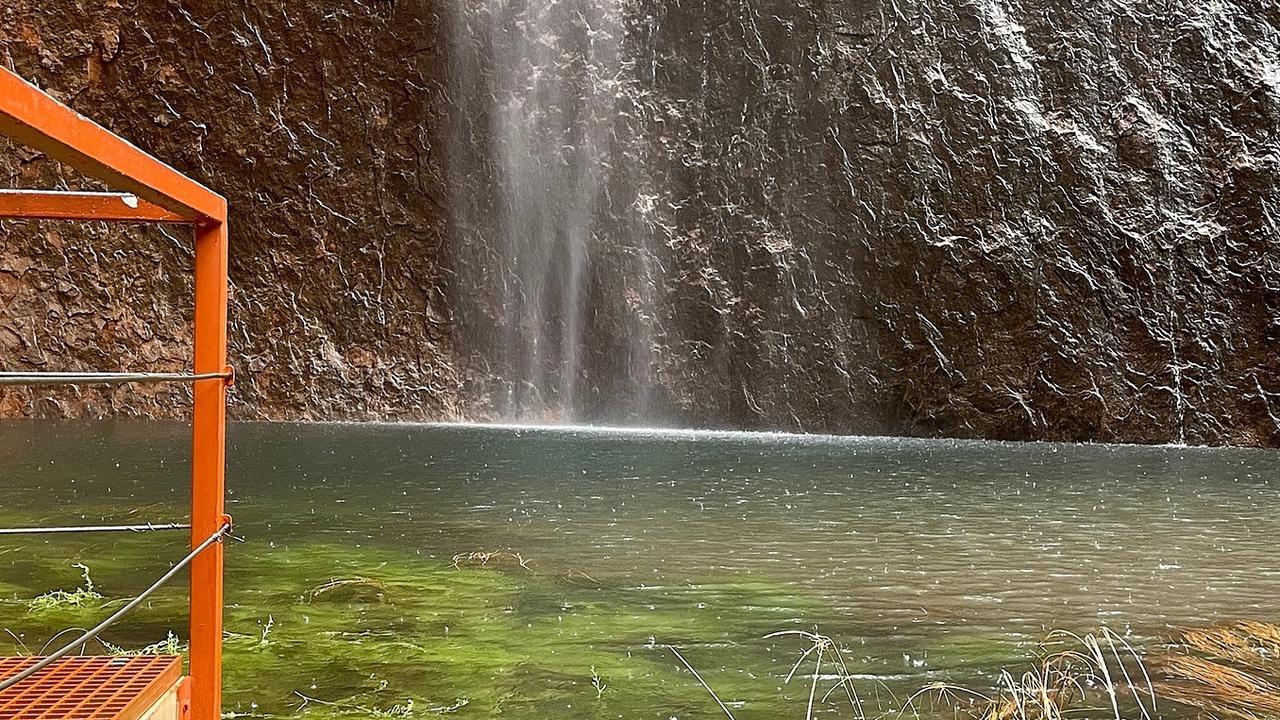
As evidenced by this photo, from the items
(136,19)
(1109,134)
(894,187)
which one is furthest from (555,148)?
(1109,134)

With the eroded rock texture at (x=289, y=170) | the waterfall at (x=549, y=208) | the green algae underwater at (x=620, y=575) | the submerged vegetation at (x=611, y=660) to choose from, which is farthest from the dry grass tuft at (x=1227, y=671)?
the eroded rock texture at (x=289, y=170)

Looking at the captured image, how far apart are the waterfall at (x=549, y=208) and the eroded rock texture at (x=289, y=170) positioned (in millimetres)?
432

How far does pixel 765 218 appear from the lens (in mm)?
12445

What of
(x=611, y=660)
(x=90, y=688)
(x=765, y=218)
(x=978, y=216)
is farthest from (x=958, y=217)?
(x=90, y=688)

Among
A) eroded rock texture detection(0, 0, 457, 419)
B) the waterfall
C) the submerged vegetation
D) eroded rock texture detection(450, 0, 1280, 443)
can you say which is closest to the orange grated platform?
the submerged vegetation

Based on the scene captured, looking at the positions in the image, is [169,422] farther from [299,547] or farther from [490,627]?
[490,627]

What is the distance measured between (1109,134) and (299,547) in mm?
10256

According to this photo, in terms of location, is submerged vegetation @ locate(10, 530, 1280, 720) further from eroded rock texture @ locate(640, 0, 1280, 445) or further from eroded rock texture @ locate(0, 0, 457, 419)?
eroded rock texture @ locate(0, 0, 457, 419)

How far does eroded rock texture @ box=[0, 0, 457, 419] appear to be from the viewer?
1281 cm

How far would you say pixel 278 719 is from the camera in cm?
180

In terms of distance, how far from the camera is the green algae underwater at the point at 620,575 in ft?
6.95

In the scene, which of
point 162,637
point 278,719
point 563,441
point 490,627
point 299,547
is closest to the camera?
point 278,719

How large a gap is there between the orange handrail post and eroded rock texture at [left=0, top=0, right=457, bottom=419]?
11643 millimetres

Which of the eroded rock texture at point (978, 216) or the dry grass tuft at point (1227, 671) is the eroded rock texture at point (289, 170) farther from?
the dry grass tuft at point (1227, 671)
